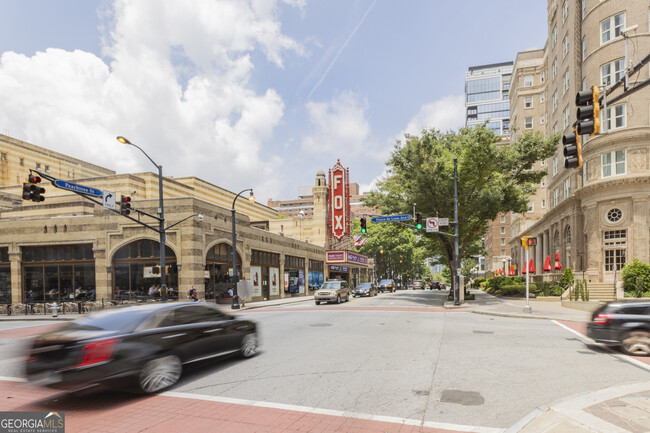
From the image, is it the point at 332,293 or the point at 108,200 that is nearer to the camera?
the point at 108,200

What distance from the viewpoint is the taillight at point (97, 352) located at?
20.3 ft

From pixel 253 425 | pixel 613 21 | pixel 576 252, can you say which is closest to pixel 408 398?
pixel 253 425

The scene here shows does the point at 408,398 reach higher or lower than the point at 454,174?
lower

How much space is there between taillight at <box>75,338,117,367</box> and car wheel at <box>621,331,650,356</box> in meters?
11.9

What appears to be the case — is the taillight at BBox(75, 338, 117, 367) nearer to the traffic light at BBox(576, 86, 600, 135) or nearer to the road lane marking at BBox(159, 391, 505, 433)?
the road lane marking at BBox(159, 391, 505, 433)

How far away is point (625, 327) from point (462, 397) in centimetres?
655

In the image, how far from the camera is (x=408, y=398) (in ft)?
21.9

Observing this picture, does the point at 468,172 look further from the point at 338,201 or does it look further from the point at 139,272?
the point at 338,201

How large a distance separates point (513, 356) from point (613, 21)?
114 feet

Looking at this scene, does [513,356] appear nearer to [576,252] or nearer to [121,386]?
[121,386]

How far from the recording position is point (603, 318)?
10648mm

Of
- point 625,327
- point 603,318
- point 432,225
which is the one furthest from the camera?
point 432,225

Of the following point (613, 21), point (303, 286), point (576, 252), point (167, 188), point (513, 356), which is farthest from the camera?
point (303, 286)

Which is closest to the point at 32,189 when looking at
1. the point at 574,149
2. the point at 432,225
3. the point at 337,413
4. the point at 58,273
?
the point at 337,413
